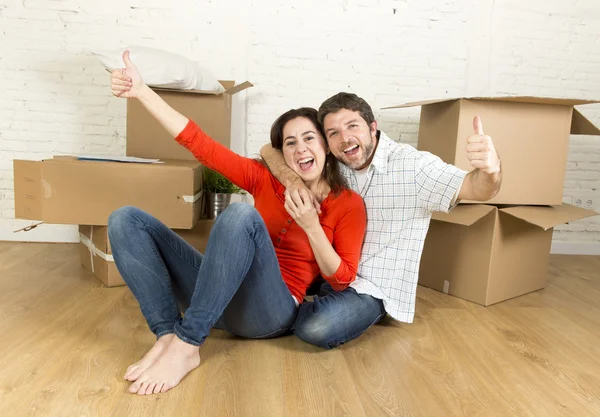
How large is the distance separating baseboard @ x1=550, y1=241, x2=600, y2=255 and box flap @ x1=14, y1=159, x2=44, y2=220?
2876 millimetres

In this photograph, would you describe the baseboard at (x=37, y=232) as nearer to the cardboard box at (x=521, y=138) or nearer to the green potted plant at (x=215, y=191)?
the green potted plant at (x=215, y=191)

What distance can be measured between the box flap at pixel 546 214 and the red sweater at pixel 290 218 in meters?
0.83

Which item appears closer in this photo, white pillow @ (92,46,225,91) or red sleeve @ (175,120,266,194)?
red sleeve @ (175,120,266,194)

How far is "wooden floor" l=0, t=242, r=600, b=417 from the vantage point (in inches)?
51.7

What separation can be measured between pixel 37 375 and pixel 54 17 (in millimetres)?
2135

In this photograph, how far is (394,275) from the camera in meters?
1.76

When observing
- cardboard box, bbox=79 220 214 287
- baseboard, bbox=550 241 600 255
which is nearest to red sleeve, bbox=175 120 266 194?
cardboard box, bbox=79 220 214 287

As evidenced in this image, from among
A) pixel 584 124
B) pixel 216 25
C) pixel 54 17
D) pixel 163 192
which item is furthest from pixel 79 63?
pixel 584 124

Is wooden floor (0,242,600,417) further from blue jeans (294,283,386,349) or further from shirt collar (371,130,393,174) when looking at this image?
shirt collar (371,130,393,174)

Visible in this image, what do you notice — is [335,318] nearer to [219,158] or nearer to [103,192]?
[219,158]

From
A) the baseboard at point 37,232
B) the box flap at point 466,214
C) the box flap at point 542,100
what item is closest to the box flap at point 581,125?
the box flap at point 542,100

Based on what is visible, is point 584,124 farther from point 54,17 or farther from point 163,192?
point 54,17

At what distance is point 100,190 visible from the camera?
2113 millimetres

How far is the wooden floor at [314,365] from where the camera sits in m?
1.31
